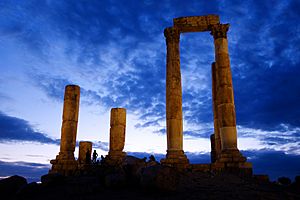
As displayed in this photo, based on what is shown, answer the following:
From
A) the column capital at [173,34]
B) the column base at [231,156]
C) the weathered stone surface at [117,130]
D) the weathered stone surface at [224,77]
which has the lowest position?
the column base at [231,156]

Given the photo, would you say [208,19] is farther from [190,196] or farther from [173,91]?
→ [190,196]

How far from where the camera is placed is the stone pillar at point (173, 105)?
1847cm

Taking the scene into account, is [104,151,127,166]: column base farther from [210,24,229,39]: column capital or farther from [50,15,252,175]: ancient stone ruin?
[210,24,229,39]: column capital

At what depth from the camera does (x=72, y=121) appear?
23.0m

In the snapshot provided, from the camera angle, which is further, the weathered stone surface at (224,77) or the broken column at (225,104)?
the weathered stone surface at (224,77)

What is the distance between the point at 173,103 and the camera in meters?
19.5

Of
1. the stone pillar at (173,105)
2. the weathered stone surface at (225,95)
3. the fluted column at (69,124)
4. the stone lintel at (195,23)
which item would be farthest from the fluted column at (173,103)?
the fluted column at (69,124)

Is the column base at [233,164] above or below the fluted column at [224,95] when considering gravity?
below

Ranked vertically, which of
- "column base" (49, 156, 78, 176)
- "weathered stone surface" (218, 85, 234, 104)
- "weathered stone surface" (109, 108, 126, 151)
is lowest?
"column base" (49, 156, 78, 176)

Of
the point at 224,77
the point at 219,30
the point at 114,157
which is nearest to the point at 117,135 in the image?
the point at 114,157

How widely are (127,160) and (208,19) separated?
42.7ft

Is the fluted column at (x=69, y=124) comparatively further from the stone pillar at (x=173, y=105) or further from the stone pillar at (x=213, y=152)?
the stone pillar at (x=213, y=152)

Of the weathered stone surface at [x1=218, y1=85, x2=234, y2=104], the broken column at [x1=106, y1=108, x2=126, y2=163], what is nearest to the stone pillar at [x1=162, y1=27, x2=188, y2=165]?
the weathered stone surface at [x1=218, y1=85, x2=234, y2=104]

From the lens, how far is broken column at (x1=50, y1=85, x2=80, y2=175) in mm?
21303
